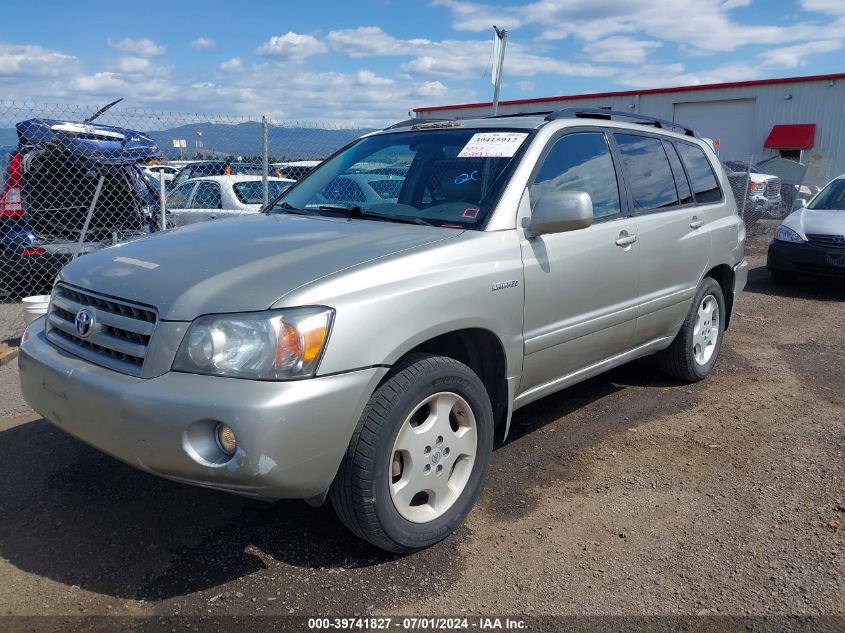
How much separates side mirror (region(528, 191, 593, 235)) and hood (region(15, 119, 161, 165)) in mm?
5825

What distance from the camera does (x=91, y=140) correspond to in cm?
→ 750

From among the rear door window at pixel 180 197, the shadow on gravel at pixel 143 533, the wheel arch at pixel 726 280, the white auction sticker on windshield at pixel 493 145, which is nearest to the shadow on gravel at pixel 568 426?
the wheel arch at pixel 726 280

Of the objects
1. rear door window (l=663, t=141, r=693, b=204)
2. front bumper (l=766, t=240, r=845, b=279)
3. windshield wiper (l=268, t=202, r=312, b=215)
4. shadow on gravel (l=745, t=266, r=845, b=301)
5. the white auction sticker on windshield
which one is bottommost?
shadow on gravel (l=745, t=266, r=845, b=301)

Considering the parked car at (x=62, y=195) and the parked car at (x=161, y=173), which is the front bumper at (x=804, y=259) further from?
the parked car at (x=62, y=195)

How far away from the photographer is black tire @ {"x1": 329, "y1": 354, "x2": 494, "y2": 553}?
2.67 m

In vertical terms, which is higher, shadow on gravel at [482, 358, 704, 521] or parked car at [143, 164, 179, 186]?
parked car at [143, 164, 179, 186]

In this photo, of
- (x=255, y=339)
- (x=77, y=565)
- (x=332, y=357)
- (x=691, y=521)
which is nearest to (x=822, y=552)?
(x=691, y=521)

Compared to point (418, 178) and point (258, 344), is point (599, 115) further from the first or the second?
point (258, 344)

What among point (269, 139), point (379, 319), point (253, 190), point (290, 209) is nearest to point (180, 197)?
point (253, 190)

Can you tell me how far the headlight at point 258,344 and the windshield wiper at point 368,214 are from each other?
1.06m

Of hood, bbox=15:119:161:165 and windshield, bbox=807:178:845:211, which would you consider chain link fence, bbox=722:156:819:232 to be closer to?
windshield, bbox=807:178:845:211

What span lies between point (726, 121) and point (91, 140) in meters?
26.2

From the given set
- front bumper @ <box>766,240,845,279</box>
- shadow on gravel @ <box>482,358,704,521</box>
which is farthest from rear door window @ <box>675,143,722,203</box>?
front bumper @ <box>766,240,845,279</box>

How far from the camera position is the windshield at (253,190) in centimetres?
918
